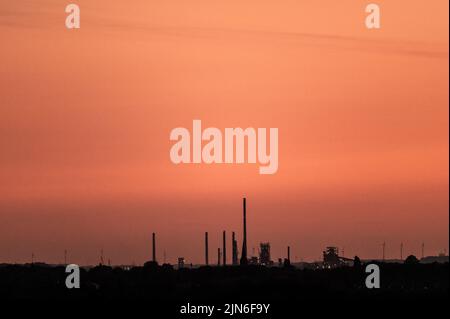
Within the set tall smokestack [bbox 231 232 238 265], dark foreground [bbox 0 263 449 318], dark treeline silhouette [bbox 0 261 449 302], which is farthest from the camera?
tall smokestack [bbox 231 232 238 265]

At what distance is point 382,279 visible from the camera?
115 metres

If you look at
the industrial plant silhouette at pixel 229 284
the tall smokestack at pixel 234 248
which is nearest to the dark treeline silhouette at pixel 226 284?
the industrial plant silhouette at pixel 229 284

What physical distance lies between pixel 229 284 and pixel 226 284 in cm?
48

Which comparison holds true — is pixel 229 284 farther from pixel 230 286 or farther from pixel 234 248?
pixel 234 248

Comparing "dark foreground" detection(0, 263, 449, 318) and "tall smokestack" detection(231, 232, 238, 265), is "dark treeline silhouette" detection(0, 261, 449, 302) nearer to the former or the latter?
"dark foreground" detection(0, 263, 449, 318)

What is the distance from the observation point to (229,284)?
94.5 metres

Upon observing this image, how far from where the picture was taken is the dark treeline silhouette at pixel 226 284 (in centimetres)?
8794

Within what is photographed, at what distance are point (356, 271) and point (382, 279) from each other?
2.44 meters

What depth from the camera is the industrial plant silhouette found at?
289 ft

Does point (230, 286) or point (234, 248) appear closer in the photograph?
point (230, 286)

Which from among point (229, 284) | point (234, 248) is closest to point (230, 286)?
point (229, 284)

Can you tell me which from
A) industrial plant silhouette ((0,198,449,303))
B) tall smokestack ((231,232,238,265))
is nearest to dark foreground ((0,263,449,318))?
industrial plant silhouette ((0,198,449,303))
